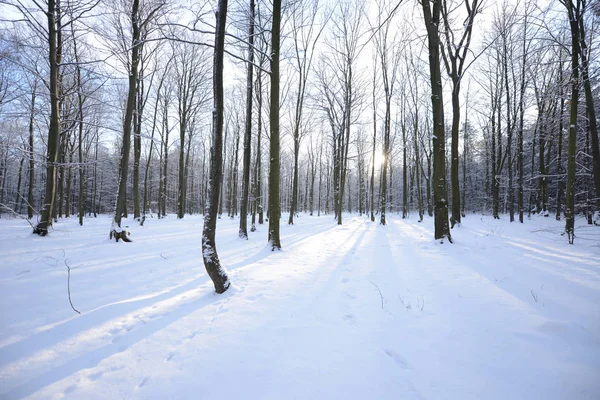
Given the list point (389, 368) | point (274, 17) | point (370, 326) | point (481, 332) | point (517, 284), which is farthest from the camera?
point (274, 17)

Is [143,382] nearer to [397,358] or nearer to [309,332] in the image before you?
[309,332]

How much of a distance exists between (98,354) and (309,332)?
211cm

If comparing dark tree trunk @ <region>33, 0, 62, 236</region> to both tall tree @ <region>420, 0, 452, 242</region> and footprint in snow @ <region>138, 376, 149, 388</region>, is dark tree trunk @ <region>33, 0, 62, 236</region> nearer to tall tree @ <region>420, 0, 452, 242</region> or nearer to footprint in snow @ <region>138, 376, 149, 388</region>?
footprint in snow @ <region>138, 376, 149, 388</region>

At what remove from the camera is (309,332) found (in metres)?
2.51

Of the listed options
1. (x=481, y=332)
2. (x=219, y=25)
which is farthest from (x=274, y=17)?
(x=481, y=332)

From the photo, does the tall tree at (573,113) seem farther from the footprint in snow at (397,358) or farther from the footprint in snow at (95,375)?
the footprint in snow at (95,375)

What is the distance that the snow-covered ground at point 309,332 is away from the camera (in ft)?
5.84

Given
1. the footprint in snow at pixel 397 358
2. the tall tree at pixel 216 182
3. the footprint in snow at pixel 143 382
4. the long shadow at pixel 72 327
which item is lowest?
the footprint in snow at pixel 143 382

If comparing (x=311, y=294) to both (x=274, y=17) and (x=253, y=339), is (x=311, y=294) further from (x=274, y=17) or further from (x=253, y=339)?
(x=274, y=17)

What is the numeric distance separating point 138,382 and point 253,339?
1.00 meters

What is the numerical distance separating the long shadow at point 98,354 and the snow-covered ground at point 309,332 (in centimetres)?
1

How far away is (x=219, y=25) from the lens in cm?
365

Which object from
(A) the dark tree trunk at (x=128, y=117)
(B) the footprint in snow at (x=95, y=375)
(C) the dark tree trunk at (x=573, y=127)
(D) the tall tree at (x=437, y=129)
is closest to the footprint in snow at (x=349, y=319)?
(B) the footprint in snow at (x=95, y=375)

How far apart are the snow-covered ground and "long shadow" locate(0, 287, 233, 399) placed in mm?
14
